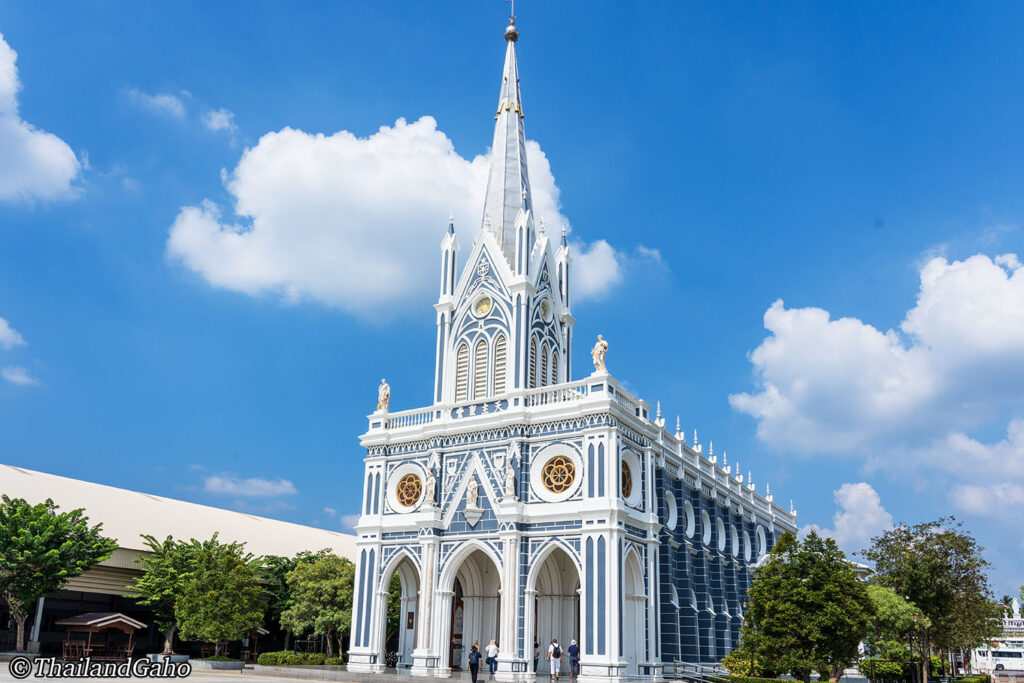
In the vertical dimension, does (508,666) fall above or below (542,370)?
below

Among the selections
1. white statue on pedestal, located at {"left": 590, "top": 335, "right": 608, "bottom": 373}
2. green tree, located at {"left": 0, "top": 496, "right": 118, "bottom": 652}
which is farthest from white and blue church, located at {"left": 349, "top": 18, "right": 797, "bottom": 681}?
green tree, located at {"left": 0, "top": 496, "right": 118, "bottom": 652}

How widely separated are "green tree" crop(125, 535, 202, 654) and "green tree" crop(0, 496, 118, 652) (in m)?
3.67

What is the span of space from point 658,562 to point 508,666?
700 cm

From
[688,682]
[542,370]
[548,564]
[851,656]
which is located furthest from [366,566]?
[851,656]

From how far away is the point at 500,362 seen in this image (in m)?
34.4

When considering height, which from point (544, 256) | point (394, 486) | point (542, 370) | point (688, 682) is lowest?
point (688, 682)

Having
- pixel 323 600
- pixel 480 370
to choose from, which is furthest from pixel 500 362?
pixel 323 600

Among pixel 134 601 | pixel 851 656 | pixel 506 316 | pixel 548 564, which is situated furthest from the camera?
pixel 134 601

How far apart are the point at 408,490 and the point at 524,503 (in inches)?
230

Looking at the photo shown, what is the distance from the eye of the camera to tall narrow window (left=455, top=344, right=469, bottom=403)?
35.2m

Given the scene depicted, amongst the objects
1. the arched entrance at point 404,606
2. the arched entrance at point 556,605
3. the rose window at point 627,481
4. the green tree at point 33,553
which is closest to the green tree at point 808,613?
the rose window at point 627,481

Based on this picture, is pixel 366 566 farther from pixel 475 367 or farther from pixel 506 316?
pixel 506 316

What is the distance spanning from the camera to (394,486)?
34.1 meters

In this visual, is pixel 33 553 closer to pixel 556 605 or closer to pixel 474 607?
pixel 474 607
